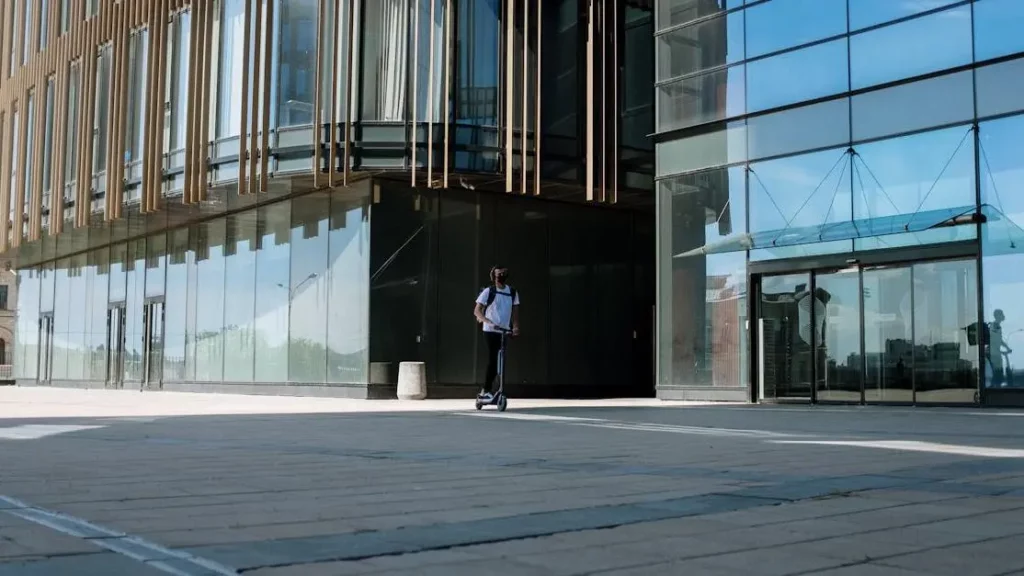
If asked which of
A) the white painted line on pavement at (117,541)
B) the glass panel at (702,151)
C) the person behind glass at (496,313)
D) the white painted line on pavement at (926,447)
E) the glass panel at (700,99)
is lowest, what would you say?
the white painted line on pavement at (926,447)

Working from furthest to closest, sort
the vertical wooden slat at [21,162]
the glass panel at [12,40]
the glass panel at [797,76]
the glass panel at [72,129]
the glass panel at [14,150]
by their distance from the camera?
1. the glass panel at [12,40]
2. the glass panel at [14,150]
3. the vertical wooden slat at [21,162]
4. the glass panel at [72,129]
5. the glass panel at [797,76]

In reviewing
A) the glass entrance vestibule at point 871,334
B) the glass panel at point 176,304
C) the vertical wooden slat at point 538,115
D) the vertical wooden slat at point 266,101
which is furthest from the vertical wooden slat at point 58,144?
the glass entrance vestibule at point 871,334

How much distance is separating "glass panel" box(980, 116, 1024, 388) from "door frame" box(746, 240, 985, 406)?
158 millimetres

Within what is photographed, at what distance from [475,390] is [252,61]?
8669 mm

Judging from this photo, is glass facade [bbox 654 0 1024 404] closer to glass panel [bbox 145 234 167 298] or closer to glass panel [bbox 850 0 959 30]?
glass panel [bbox 850 0 959 30]

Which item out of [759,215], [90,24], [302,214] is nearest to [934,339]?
[759,215]

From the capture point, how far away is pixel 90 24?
2977 centimetres

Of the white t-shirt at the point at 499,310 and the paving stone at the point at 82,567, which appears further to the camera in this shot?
the white t-shirt at the point at 499,310

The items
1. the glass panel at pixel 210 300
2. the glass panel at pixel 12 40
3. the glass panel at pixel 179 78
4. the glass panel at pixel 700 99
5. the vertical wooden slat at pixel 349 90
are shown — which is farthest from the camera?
the glass panel at pixel 12 40

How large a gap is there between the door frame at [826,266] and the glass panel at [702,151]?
6.34ft

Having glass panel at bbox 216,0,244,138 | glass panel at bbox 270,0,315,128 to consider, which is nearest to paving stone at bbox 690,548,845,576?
glass panel at bbox 270,0,315,128

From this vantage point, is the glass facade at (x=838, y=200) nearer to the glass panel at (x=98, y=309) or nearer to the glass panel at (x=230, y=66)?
the glass panel at (x=230, y=66)

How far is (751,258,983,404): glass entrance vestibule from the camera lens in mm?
15484

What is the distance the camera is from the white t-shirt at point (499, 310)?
45.7 ft
